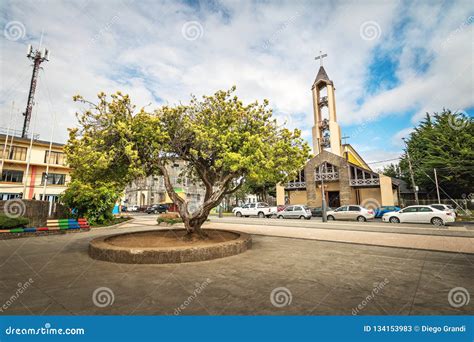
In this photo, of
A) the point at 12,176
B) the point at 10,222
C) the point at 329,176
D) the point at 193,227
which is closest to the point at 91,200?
the point at 10,222

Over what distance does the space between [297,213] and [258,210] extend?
554 centimetres

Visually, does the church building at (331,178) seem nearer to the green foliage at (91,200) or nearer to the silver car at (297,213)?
the silver car at (297,213)

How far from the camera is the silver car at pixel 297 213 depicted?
84.1ft

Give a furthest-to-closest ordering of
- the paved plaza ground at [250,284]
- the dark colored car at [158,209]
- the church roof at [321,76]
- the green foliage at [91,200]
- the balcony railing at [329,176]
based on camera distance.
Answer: the dark colored car at [158,209]
the church roof at [321,76]
the balcony railing at [329,176]
the green foliage at [91,200]
the paved plaza ground at [250,284]

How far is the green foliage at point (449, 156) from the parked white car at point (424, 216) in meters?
13.1

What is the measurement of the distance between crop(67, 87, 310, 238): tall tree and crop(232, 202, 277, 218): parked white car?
65.9 ft

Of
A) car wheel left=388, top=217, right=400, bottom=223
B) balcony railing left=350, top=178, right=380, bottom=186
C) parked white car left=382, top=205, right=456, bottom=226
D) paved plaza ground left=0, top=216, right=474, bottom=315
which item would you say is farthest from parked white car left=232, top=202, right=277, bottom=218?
paved plaza ground left=0, top=216, right=474, bottom=315

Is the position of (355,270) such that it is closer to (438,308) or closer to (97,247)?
(438,308)

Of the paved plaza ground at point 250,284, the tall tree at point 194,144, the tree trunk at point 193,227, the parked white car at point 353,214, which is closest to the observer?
the paved plaza ground at point 250,284

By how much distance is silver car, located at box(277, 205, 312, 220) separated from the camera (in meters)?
25.6

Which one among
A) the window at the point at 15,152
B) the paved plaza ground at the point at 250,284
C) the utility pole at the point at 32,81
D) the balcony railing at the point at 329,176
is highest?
the utility pole at the point at 32,81

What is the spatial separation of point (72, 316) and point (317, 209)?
28879 mm

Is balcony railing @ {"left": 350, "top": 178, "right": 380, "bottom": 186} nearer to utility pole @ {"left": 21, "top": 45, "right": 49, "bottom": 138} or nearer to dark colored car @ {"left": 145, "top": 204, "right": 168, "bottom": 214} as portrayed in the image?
dark colored car @ {"left": 145, "top": 204, "right": 168, "bottom": 214}

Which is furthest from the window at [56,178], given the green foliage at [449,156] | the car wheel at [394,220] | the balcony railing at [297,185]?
the green foliage at [449,156]
